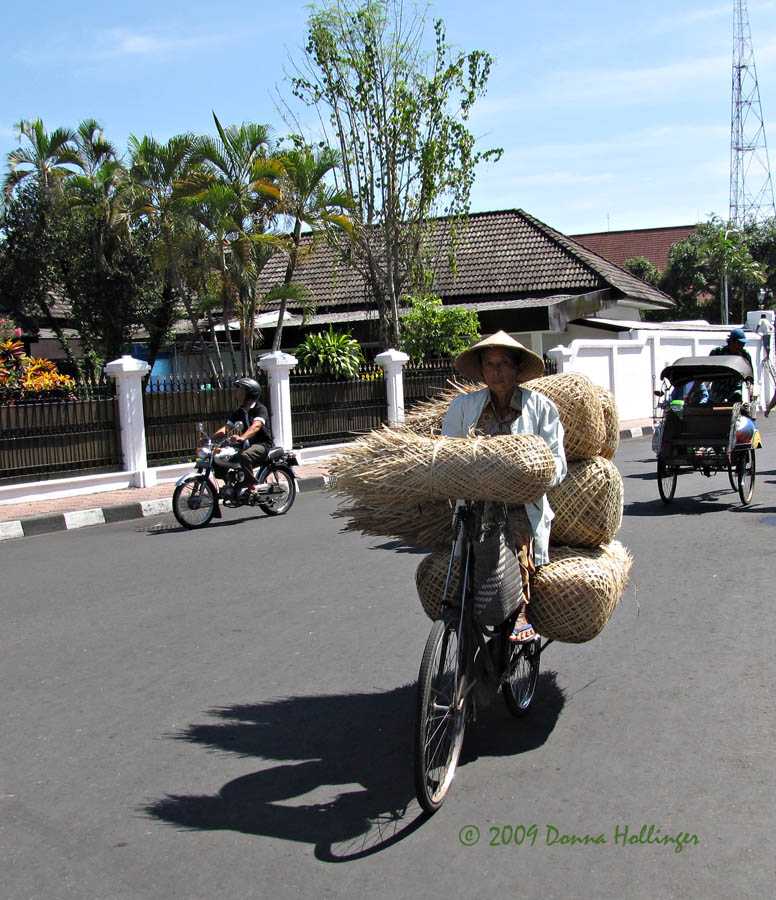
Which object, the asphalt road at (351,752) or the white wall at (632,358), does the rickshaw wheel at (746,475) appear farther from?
the white wall at (632,358)

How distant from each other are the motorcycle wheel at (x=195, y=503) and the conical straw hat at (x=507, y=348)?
6917 mm

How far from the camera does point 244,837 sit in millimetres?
3367

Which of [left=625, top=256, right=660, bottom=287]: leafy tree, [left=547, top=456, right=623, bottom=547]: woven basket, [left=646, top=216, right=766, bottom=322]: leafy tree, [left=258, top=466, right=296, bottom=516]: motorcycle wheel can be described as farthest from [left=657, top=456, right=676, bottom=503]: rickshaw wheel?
[left=625, top=256, right=660, bottom=287]: leafy tree

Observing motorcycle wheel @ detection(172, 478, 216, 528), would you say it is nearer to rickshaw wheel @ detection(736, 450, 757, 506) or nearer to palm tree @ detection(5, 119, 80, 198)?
rickshaw wheel @ detection(736, 450, 757, 506)

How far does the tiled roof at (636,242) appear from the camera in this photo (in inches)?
2138

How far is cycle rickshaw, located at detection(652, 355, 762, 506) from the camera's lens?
10477 millimetres

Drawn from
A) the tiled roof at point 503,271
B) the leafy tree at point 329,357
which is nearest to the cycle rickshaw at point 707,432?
the leafy tree at point 329,357

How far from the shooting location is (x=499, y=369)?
424 cm

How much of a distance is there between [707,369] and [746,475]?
1.22 metres

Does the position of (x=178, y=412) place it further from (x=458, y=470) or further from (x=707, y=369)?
(x=458, y=470)

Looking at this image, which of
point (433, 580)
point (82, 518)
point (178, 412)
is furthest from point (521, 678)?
point (178, 412)

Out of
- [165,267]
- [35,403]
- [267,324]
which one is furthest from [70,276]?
[35,403]

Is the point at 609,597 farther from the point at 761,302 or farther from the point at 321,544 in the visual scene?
the point at 761,302

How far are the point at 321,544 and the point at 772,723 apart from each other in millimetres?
5664
